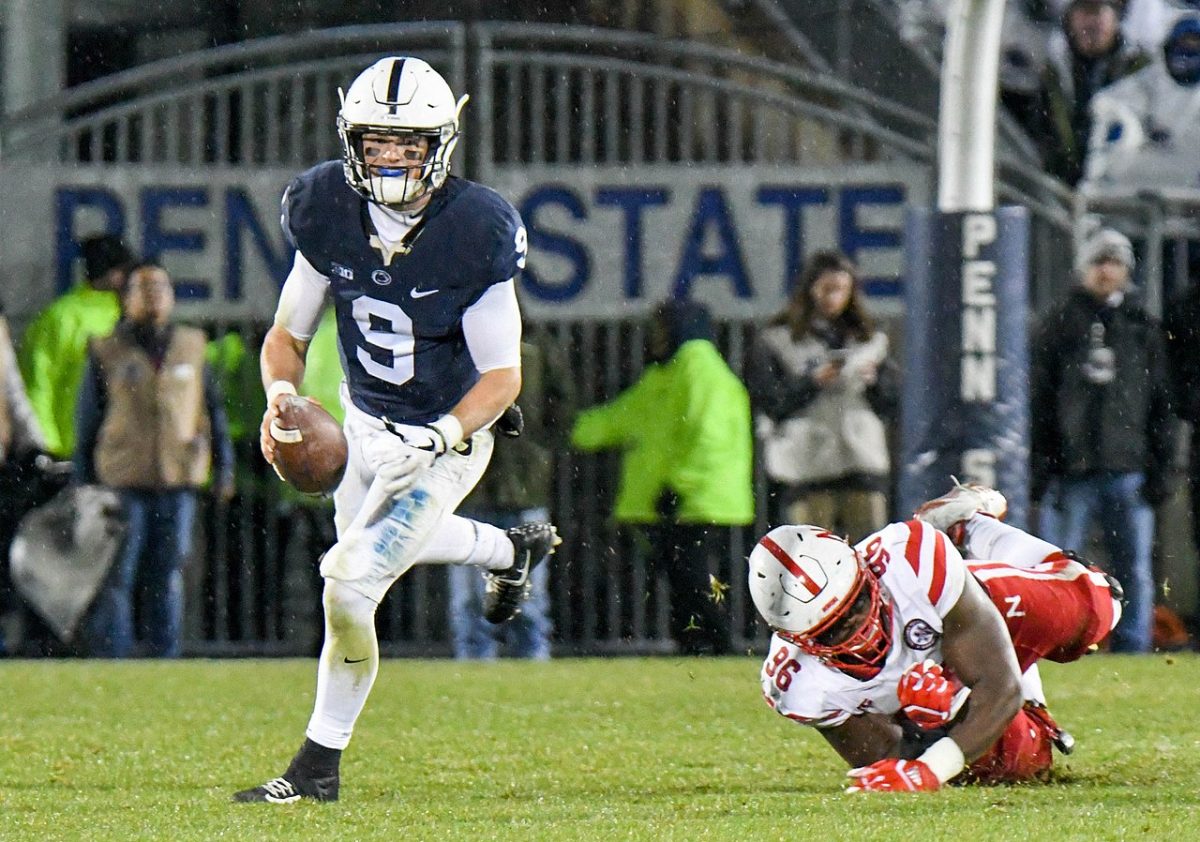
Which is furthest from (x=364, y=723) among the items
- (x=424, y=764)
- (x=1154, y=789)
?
(x=1154, y=789)

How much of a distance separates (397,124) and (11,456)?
181 inches

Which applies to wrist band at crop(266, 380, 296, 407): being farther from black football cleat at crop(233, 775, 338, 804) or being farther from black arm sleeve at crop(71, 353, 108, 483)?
black arm sleeve at crop(71, 353, 108, 483)

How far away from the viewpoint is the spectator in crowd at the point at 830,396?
9367mm

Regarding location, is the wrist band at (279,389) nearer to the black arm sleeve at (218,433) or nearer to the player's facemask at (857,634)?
the player's facemask at (857,634)

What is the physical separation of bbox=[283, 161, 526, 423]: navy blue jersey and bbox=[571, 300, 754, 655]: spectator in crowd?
343cm

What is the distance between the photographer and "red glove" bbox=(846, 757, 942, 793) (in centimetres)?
550

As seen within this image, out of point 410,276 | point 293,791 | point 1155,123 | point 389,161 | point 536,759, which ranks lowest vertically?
point 536,759

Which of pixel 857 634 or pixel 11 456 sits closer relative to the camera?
pixel 857 634

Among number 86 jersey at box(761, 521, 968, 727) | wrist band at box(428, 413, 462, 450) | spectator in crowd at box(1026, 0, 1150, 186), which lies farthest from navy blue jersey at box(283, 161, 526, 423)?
spectator in crowd at box(1026, 0, 1150, 186)

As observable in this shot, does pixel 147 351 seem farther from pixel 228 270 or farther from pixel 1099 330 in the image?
pixel 1099 330

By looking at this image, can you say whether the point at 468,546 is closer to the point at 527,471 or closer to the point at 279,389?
the point at 279,389

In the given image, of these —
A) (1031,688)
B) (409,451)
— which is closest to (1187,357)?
(1031,688)

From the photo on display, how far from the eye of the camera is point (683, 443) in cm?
941

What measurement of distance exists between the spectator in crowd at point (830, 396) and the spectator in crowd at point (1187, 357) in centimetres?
122
